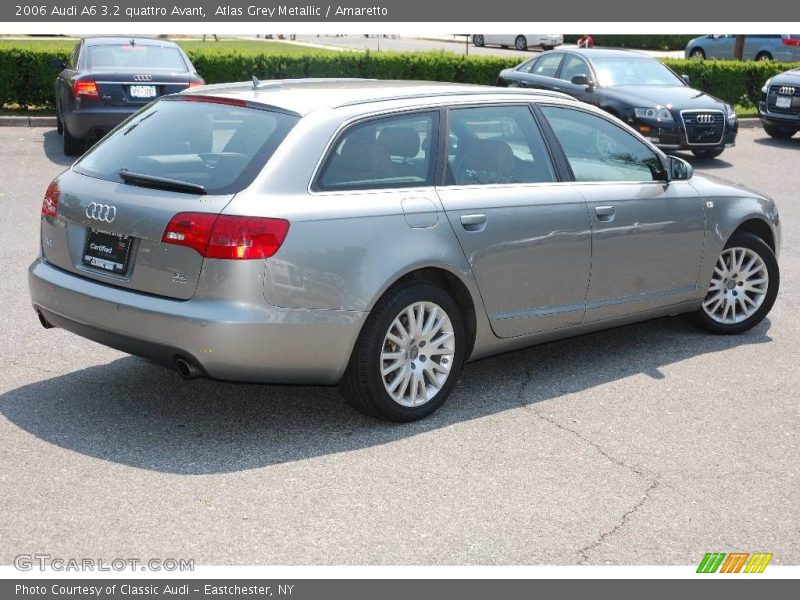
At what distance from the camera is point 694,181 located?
7.30m

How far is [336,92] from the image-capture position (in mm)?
5898

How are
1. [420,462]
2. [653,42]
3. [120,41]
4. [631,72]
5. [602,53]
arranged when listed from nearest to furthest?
[420,462] → [120,41] → [631,72] → [602,53] → [653,42]

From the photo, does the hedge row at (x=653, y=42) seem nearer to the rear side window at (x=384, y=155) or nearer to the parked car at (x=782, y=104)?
the parked car at (x=782, y=104)

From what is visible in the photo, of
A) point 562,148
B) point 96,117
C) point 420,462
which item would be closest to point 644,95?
point 96,117

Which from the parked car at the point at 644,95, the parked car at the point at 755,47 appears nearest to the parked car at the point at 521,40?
the parked car at the point at 755,47

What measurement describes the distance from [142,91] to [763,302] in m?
9.06

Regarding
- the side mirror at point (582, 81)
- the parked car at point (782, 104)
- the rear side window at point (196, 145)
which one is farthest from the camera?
the parked car at point (782, 104)

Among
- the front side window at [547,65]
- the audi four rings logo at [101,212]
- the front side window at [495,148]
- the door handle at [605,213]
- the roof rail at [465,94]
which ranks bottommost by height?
the front side window at [547,65]

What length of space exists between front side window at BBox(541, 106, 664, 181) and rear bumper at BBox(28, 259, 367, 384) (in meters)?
1.89

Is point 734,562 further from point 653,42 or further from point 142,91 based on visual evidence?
point 653,42

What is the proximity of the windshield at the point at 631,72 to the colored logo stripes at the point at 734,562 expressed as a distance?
12915mm

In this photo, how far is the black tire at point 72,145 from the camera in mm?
15048

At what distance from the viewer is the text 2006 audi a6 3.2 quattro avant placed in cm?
515

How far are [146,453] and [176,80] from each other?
9932 mm
